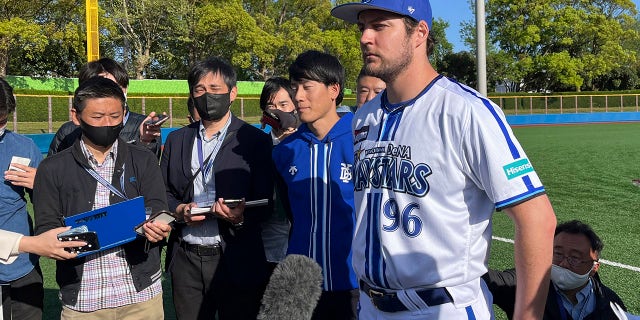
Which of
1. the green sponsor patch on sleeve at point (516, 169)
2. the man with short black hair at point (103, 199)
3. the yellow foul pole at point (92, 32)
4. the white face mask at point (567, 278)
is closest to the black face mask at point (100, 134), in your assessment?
the man with short black hair at point (103, 199)

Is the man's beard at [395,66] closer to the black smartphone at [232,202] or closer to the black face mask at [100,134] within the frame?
the black smartphone at [232,202]

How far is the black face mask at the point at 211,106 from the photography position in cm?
373

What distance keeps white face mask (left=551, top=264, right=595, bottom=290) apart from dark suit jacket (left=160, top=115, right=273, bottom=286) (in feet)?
5.81

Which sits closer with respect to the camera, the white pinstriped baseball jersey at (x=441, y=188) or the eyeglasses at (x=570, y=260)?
the white pinstriped baseball jersey at (x=441, y=188)

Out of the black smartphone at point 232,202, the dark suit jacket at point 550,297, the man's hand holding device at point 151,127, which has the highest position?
the man's hand holding device at point 151,127

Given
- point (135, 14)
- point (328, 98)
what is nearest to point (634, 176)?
point (328, 98)

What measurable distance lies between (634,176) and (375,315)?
1241 cm

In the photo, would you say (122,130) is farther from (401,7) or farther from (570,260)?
(570,260)

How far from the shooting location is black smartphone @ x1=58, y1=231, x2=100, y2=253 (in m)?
2.85

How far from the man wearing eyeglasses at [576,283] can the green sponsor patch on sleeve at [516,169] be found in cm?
159

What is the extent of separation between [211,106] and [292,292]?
2.56 meters

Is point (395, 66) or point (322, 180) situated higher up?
point (395, 66)

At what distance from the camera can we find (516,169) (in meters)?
1.88

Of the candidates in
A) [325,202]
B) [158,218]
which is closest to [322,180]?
[325,202]
